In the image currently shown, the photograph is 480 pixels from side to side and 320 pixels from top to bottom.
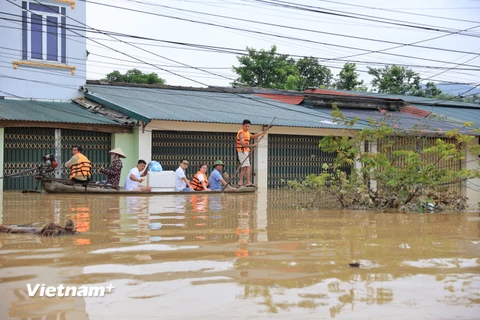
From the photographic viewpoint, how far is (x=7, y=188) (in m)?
17.1

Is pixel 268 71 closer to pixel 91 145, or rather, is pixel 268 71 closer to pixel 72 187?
pixel 91 145

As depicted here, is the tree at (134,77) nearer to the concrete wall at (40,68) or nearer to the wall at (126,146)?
the concrete wall at (40,68)

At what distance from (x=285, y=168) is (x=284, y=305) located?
1732 centimetres

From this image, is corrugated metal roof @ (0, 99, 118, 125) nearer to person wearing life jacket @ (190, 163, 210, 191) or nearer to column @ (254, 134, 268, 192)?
person wearing life jacket @ (190, 163, 210, 191)

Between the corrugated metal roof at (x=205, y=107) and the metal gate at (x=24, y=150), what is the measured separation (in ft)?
7.14

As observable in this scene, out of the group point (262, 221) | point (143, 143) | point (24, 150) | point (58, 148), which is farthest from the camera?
point (143, 143)

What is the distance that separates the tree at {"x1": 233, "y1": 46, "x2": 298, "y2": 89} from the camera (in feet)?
105

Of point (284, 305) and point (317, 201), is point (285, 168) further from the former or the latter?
point (284, 305)

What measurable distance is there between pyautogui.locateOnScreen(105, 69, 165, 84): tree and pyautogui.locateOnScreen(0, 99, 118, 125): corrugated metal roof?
1407 centimetres

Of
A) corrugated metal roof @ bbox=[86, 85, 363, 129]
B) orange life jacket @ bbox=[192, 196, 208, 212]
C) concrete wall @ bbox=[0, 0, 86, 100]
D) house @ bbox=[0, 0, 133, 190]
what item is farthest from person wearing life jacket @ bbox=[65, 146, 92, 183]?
concrete wall @ bbox=[0, 0, 86, 100]

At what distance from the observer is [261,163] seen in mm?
20531
